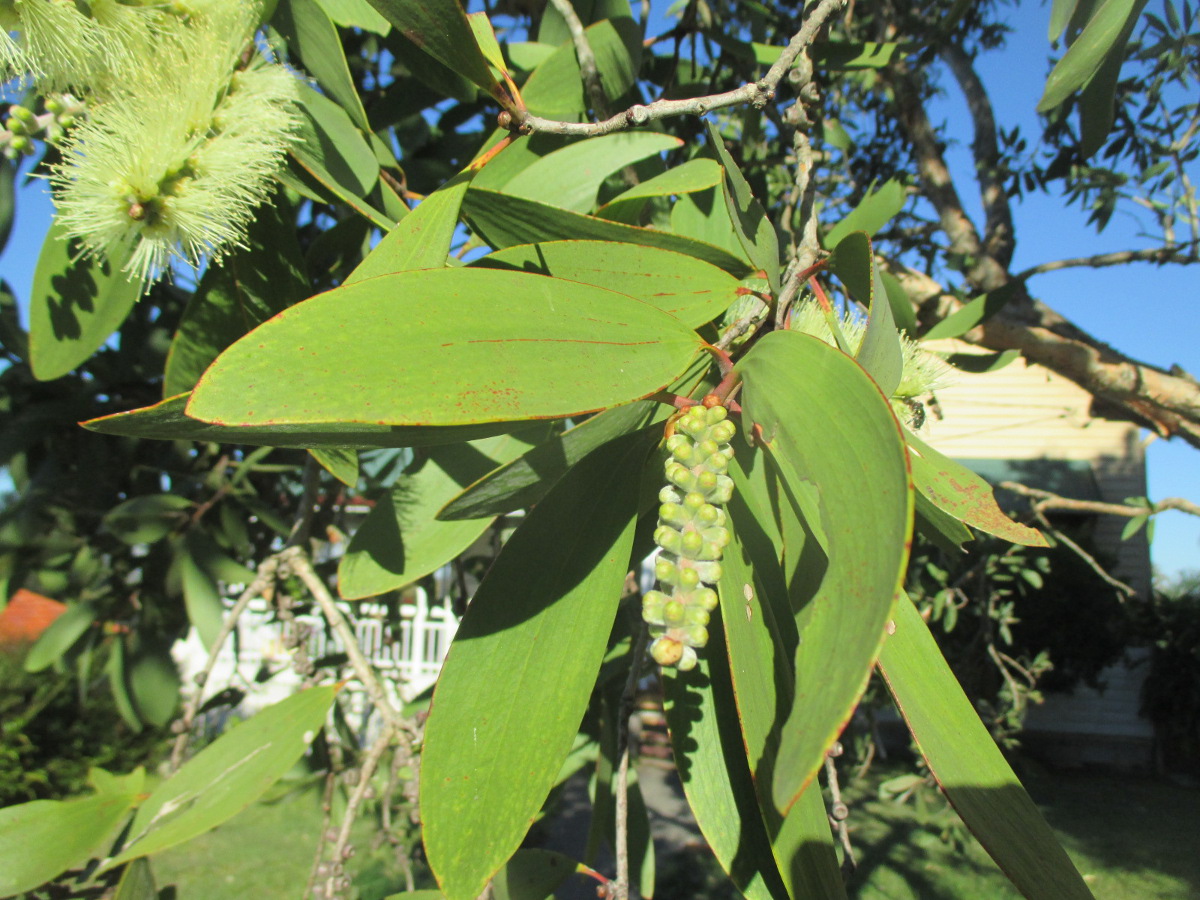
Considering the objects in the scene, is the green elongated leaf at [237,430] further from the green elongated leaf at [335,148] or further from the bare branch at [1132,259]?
the bare branch at [1132,259]

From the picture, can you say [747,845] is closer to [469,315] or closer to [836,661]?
[836,661]

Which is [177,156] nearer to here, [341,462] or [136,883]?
[341,462]

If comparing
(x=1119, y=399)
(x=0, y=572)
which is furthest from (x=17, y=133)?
(x=1119, y=399)

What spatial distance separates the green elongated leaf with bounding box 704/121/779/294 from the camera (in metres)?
0.66

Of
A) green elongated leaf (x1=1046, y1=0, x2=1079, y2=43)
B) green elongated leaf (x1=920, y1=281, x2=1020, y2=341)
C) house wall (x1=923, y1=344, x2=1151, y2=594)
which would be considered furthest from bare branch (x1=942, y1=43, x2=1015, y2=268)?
house wall (x1=923, y1=344, x2=1151, y2=594)

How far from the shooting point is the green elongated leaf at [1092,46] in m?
0.81

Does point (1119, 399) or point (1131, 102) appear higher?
point (1131, 102)

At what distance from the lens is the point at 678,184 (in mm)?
772

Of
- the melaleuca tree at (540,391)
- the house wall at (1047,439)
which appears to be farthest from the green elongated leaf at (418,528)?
the house wall at (1047,439)

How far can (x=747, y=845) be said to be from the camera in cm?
71

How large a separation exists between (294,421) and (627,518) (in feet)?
1.04

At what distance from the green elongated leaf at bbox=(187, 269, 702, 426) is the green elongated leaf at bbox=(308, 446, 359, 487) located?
351 millimetres

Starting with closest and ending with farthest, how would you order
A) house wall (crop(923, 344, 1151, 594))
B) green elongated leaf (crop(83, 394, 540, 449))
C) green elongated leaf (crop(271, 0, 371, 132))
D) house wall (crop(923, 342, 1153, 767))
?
green elongated leaf (crop(83, 394, 540, 449)) < green elongated leaf (crop(271, 0, 371, 132)) < house wall (crop(923, 342, 1153, 767)) < house wall (crop(923, 344, 1151, 594))

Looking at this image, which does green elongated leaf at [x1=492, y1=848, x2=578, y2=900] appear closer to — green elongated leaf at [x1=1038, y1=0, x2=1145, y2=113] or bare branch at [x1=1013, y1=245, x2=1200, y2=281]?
green elongated leaf at [x1=1038, y1=0, x2=1145, y2=113]
